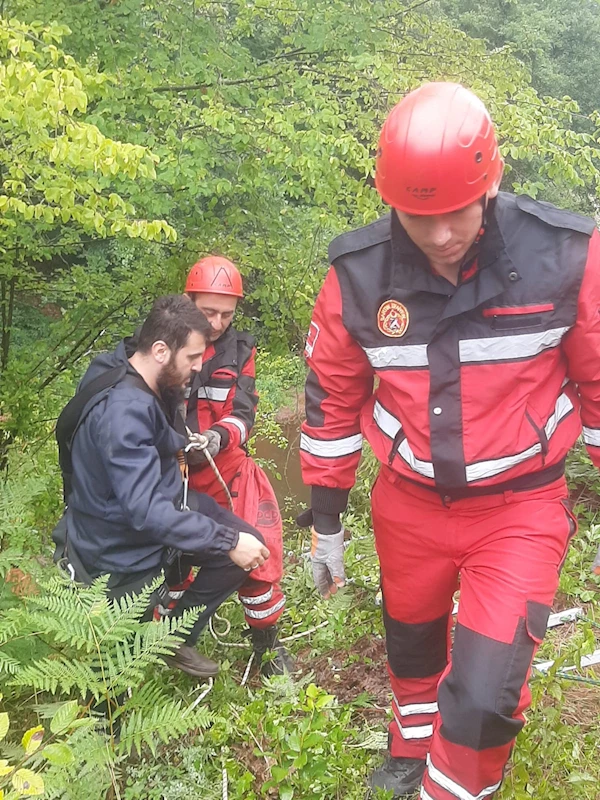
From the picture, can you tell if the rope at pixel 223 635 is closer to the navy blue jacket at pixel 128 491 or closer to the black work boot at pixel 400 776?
the navy blue jacket at pixel 128 491

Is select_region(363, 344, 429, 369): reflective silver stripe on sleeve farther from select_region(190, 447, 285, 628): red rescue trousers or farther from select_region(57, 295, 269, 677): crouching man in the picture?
select_region(190, 447, 285, 628): red rescue trousers

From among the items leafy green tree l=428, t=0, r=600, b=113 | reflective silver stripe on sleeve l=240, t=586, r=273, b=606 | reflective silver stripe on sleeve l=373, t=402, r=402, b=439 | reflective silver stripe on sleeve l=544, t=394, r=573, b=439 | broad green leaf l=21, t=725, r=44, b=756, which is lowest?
reflective silver stripe on sleeve l=240, t=586, r=273, b=606

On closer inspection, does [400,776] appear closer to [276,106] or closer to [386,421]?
[386,421]

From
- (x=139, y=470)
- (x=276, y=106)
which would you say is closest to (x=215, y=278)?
(x=276, y=106)

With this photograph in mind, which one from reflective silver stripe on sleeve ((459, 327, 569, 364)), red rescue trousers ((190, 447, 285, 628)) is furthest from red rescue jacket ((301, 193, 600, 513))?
red rescue trousers ((190, 447, 285, 628))

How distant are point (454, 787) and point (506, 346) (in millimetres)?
1278

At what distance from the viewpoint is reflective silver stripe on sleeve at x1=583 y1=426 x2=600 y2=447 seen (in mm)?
2191

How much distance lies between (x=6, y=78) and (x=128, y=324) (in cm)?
320

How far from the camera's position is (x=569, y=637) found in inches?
133

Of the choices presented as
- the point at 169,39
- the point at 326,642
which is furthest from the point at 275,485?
the point at 169,39

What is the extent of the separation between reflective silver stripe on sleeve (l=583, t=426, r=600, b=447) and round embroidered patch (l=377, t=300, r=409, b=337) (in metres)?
0.72

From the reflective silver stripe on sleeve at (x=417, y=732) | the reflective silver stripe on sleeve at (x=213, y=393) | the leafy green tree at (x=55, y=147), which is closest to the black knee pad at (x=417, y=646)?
the reflective silver stripe on sleeve at (x=417, y=732)

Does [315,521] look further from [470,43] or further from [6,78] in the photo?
[470,43]

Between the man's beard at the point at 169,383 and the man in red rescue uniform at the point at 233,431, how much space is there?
2.09 feet
